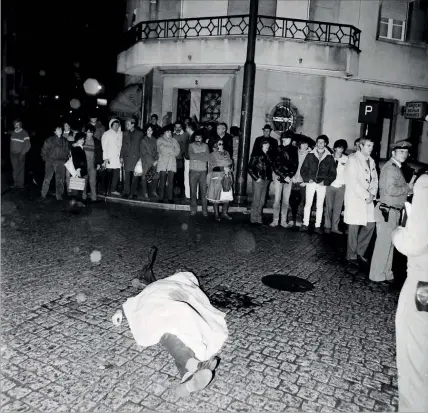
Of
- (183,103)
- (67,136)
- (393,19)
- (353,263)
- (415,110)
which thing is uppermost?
(393,19)

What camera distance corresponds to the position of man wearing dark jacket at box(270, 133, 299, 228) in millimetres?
10297

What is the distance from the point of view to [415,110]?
16500mm

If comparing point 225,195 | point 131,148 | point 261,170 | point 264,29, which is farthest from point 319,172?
point 264,29

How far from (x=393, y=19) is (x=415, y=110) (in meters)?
3.81

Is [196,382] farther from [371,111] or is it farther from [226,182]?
[371,111]

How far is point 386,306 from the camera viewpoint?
598 cm

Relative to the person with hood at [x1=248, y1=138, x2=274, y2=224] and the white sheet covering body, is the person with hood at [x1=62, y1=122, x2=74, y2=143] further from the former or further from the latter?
the white sheet covering body

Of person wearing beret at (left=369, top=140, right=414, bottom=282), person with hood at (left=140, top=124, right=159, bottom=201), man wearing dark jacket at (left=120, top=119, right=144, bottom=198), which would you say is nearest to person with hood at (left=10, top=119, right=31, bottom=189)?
man wearing dark jacket at (left=120, top=119, right=144, bottom=198)

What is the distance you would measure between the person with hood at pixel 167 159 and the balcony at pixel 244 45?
499cm

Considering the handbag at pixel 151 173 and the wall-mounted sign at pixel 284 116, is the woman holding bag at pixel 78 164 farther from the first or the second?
the wall-mounted sign at pixel 284 116

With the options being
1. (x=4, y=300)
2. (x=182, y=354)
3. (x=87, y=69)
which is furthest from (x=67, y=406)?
(x=87, y=69)

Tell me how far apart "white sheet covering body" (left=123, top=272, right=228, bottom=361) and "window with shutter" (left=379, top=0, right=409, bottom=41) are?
16.0m

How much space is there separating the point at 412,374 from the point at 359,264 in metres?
4.64

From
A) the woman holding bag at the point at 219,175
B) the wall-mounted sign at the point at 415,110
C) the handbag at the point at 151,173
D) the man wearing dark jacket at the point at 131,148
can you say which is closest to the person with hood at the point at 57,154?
the man wearing dark jacket at the point at 131,148
